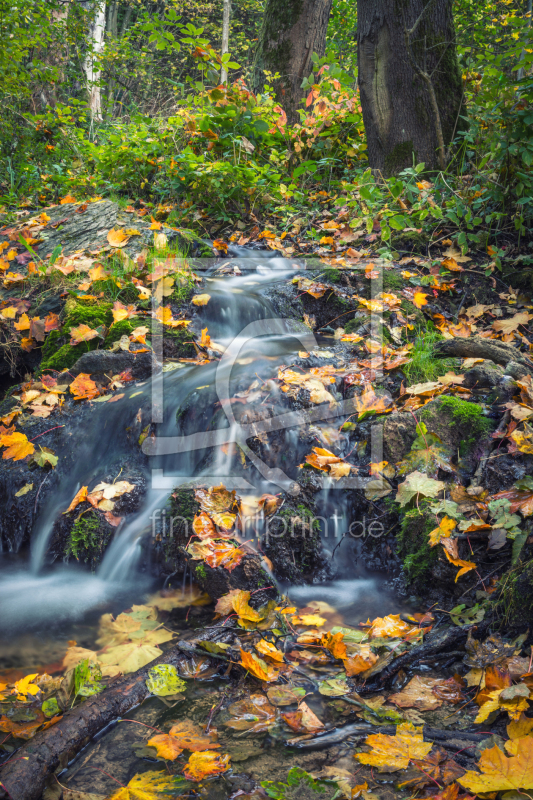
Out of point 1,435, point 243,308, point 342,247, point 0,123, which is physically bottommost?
point 1,435

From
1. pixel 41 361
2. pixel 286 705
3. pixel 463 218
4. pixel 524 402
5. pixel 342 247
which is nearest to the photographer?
pixel 286 705

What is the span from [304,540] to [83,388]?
1920mm

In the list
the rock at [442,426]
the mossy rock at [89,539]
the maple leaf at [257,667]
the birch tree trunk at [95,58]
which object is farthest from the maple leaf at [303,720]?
the birch tree trunk at [95,58]

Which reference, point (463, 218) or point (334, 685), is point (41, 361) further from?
point (463, 218)

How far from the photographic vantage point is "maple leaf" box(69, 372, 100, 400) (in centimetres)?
341

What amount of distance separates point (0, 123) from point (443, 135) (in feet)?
21.9

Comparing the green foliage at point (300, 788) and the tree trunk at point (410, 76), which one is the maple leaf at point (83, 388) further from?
the tree trunk at point (410, 76)

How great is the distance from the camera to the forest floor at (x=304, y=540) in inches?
53.8

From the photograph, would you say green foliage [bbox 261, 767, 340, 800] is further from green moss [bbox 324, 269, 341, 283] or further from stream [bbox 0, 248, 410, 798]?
green moss [bbox 324, 269, 341, 283]

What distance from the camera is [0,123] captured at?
25.4 ft

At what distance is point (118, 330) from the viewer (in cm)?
383

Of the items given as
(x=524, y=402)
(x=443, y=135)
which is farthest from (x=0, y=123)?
(x=524, y=402)

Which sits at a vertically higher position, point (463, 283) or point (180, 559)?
point (463, 283)

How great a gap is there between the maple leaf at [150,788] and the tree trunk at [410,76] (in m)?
5.32
